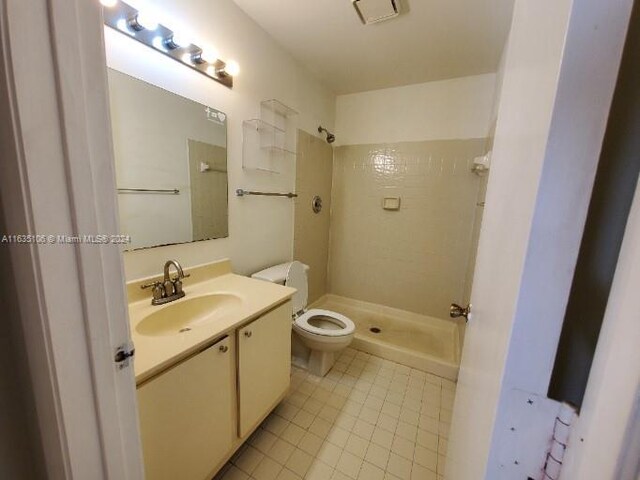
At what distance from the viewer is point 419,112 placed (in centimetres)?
246

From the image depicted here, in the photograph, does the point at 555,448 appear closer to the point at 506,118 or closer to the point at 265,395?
the point at 506,118

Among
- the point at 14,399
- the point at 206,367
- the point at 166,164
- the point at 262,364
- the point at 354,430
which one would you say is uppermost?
the point at 166,164

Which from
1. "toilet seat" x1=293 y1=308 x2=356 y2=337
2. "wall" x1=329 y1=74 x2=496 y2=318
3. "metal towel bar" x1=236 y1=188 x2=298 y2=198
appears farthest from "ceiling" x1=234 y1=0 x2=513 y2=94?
"toilet seat" x1=293 y1=308 x2=356 y2=337

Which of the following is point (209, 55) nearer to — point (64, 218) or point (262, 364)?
point (64, 218)

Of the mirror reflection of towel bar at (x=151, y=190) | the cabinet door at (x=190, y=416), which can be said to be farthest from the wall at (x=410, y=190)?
the cabinet door at (x=190, y=416)

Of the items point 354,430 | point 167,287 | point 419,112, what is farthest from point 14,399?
point 419,112

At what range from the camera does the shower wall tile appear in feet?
7.93

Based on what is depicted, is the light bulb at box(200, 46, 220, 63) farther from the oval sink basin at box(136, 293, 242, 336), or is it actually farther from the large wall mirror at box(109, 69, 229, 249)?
the oval sink basin at box(136, 293, 242, 336)

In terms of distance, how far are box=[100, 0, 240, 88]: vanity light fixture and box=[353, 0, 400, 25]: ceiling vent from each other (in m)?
0.79

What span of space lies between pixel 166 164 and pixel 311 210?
1473 mm

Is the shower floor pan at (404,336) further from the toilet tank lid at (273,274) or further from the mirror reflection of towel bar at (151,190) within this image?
the mirror reflection of towel bar at (151,190)

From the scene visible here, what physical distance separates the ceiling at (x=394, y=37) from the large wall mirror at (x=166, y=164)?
0.82m

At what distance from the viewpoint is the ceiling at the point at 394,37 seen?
4.96 feet

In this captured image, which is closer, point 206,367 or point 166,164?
point 206,367
